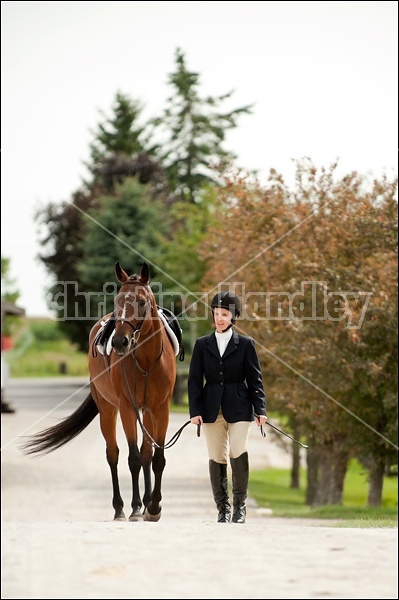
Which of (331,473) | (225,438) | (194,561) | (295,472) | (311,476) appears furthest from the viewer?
(295,472)

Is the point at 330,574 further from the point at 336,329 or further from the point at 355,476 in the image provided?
the point at 355,476

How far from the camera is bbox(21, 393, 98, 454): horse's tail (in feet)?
43.6

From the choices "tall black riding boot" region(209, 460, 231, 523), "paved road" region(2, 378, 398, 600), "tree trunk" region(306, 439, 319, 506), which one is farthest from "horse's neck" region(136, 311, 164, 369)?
"tree trunk" region(306, 439, 319, 506)

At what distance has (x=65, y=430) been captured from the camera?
1330cm

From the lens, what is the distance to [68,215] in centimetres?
7469

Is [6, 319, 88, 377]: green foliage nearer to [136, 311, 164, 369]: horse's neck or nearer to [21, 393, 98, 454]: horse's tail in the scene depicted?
[21, 393, 98, 454]: horse's tail

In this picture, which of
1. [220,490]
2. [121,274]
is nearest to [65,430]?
[121,274]

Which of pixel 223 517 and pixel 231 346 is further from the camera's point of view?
pixel 223 517

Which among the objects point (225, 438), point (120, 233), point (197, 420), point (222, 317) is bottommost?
point (225, 438)

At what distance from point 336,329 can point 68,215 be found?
53541 mm

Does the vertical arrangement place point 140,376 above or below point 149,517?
above

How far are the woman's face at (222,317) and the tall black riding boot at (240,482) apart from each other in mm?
1181

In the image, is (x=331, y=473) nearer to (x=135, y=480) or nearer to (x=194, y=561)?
(x=135, y=480)

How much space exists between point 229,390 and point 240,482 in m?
0.87
